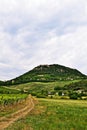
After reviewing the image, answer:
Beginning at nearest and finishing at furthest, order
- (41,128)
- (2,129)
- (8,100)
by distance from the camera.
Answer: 1. (2,129)
2. (41,128)
3. (8,100)

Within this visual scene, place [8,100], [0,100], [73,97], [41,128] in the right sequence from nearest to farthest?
[41,128], [0,100], [8,100], [73,97]

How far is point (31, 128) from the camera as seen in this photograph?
3297 cm

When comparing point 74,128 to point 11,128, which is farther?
point 74,128

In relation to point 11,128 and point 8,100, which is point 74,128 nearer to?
point 11,128

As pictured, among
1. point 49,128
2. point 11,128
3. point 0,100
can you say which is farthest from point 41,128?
point 0,100

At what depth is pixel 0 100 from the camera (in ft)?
232

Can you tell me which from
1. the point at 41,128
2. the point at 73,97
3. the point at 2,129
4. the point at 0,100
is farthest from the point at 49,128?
the point at 73,97

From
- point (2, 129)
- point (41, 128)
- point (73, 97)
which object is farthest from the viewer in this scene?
point (73, 97)

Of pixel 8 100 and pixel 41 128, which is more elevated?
pixel 8 100

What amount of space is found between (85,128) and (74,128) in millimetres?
1189

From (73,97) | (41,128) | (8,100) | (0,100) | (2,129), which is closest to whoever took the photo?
(2,129)

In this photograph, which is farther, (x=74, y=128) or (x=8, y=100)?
(x=8, y=100)

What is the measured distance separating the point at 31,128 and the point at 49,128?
6.07ft

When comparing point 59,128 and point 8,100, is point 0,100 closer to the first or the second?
point 8,100
